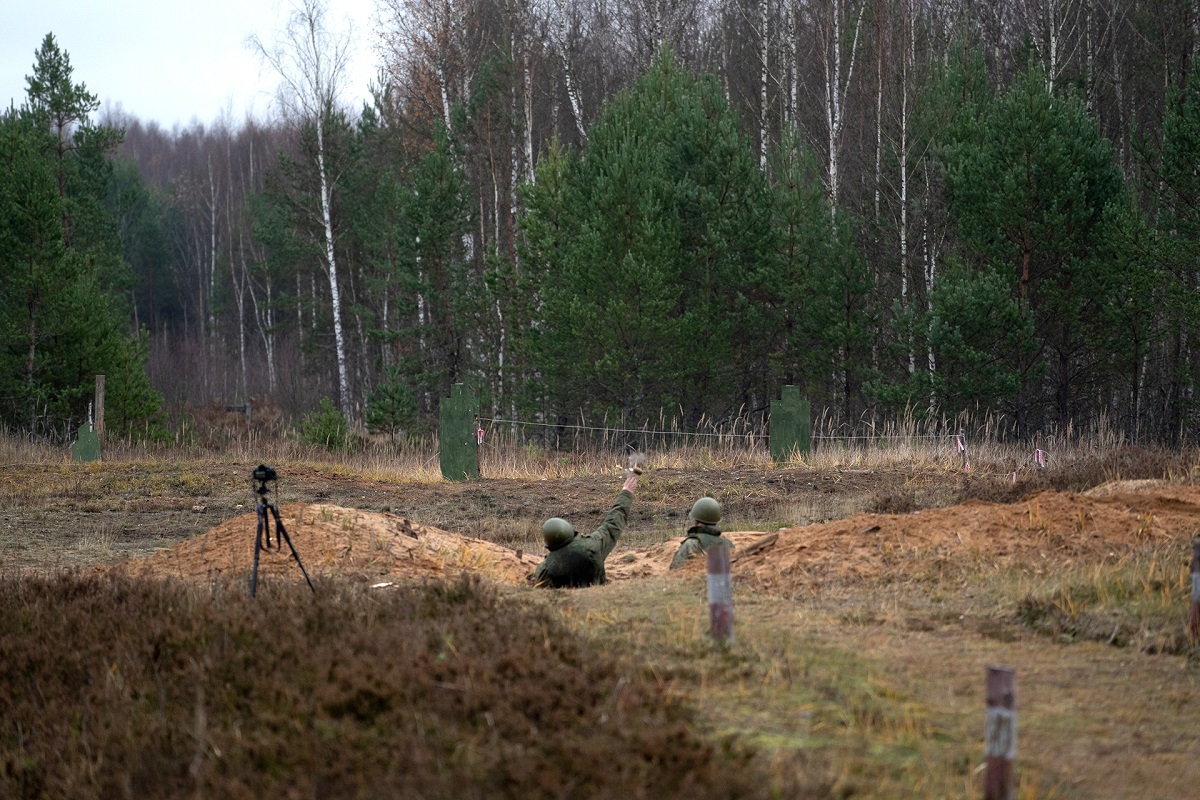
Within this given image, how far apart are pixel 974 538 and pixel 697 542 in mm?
2185

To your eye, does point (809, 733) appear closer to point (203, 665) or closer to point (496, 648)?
point (496, 648)

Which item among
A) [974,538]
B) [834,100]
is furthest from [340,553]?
[834,100]

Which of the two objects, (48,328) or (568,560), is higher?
(48,328)

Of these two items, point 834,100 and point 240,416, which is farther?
point 240,416

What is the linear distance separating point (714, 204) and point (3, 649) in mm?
20241

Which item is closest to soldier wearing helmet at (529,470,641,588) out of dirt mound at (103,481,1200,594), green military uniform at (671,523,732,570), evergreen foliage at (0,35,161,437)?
dirt mound at (103,481,1200,594)

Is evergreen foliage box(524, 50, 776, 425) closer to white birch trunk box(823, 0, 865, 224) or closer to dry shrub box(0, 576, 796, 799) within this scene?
white birch trunk box(823, 0, 865, 224)

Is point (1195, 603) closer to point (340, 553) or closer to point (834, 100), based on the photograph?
point (340, 553)

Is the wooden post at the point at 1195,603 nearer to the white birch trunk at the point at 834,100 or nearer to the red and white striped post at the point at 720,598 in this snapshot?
the red and white striped post at the point at 720,598

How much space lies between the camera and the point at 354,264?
4478 cm

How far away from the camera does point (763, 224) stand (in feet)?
83.5

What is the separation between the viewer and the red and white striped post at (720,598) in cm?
619

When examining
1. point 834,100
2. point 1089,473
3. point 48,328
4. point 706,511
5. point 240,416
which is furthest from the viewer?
point 240,416

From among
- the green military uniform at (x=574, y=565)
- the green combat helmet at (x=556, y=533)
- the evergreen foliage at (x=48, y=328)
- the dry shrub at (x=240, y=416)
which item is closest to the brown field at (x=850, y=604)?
the green military uniform at (x=574, y=565)
